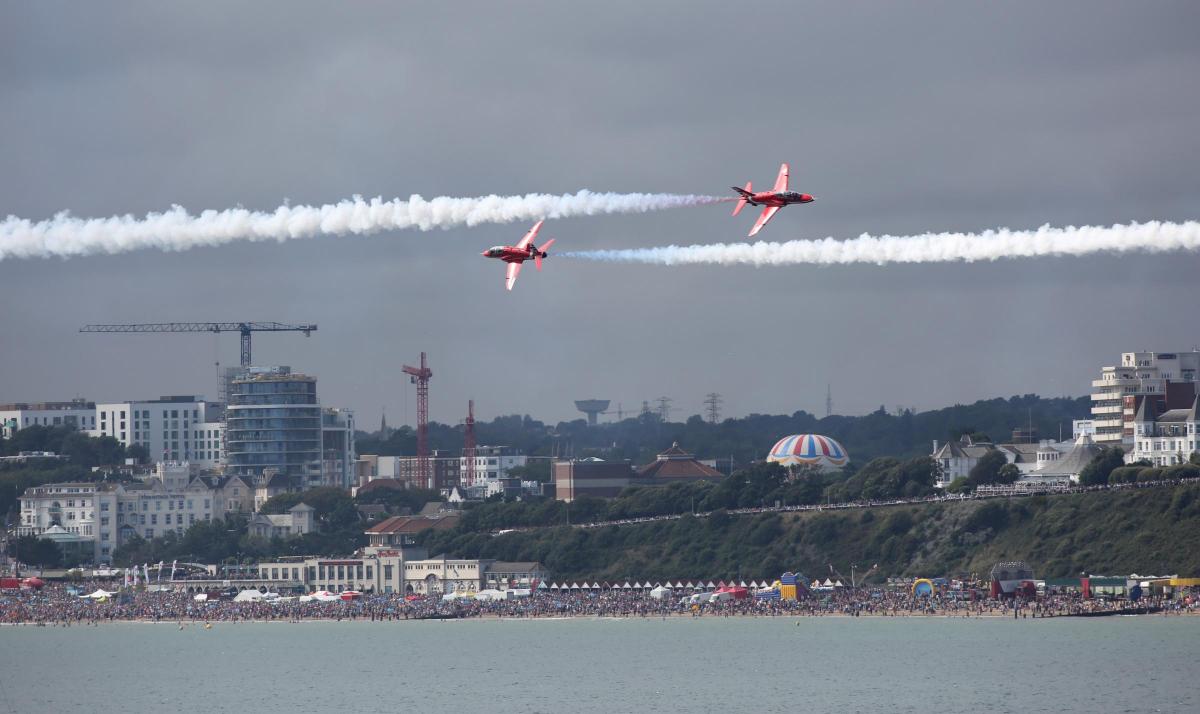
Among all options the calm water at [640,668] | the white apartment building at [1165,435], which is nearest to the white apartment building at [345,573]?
the calm water at [640,668]

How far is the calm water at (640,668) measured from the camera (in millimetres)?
104812

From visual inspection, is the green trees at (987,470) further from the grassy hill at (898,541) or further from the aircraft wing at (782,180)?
the aircraft wing at (782,180)

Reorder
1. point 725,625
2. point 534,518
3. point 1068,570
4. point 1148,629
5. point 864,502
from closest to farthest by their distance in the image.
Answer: point 1148,629 → point 1068,570 → point 725,625 → point 864,502 → point 534,518

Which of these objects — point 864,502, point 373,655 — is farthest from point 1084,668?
point 864,502

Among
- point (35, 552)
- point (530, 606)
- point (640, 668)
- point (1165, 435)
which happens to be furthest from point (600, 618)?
point (35, 552)

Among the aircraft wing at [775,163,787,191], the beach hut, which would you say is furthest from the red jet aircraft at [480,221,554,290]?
the beach hut

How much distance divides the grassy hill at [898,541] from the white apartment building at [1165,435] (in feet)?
95.5

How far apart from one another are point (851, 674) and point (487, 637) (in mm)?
44889

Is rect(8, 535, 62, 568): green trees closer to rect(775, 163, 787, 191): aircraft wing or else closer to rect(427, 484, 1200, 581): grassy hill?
rect(427, 484, 1200, 581): grassy hill

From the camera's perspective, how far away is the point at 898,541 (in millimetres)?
160125

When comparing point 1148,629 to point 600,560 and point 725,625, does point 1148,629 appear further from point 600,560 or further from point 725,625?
point 600,560

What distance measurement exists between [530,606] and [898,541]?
2659 cm

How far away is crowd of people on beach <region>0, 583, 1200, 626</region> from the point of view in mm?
139750

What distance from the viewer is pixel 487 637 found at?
156 m
